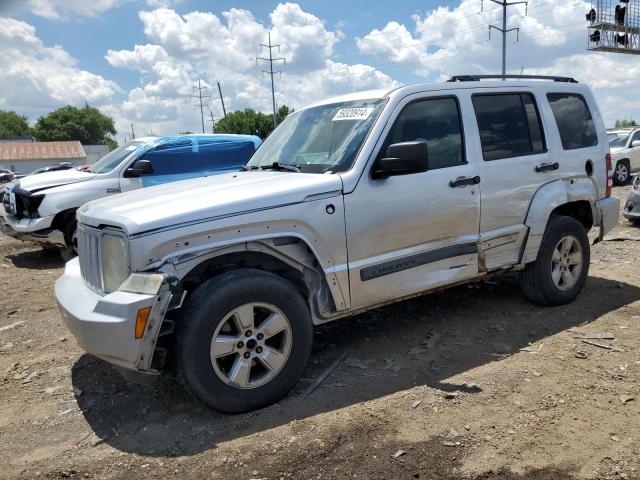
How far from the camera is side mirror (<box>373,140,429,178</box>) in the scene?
3.62m

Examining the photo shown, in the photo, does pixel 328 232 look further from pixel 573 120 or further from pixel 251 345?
pixel 573 120

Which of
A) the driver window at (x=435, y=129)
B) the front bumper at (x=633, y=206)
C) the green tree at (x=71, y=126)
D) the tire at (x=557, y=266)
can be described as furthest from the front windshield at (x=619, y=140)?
the green tree at (x=71, y=126)

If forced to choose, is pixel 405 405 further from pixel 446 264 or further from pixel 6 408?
pixel 6 408

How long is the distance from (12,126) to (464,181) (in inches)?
5120

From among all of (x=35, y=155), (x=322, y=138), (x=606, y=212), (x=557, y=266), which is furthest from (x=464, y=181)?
(x=35, y=155)

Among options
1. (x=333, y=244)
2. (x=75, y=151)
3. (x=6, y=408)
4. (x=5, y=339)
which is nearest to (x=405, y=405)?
(x=333, y=244)

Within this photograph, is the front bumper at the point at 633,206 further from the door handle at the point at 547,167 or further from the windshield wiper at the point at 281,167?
the windshield wiper at the point at 281,167

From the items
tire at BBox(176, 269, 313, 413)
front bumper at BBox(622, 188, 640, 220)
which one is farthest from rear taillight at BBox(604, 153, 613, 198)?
front bumper at BBox(622, 188, 640, 220)

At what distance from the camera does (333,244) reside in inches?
143

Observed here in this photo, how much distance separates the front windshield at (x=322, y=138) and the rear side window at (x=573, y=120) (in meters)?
2.01

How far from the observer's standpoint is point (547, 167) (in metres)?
4.83

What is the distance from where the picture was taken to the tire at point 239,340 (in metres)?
3.16

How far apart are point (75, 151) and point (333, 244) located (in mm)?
80368

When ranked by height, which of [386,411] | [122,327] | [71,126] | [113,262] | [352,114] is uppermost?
[71,126]
